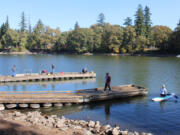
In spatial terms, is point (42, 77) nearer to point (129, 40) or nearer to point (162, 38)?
point (162, 38)

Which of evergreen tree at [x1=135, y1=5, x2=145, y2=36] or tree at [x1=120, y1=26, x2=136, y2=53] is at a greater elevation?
evergreen tree at [x1=135, y1=5, x2=145, y2=36]

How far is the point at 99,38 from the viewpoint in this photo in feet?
392

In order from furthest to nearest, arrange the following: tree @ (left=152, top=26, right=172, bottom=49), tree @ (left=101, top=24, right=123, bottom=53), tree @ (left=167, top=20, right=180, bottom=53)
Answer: tree @ (left=101, top=24, right=123, bottom=53)
tree @ (left=152, top=26, right=172, bottom=49)
tree @ (left=167, top=20, right=180, bottom=53)

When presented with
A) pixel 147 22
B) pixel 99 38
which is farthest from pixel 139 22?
pixel 99 38

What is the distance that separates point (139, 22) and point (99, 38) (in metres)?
23.0

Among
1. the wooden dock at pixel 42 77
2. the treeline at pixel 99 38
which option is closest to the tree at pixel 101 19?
the treeline at pixel 99 38

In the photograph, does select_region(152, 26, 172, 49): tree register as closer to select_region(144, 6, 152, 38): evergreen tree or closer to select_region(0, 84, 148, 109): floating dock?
select_region(144, 6, 152, 38): evergreen tree

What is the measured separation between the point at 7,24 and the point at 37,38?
69.9 feet

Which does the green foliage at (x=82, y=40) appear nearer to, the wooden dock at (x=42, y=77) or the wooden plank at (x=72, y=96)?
the wooden dock at (x=42, y=77)

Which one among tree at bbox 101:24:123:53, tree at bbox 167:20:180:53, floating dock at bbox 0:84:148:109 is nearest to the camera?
floating dock at bbox 0:84:148:109

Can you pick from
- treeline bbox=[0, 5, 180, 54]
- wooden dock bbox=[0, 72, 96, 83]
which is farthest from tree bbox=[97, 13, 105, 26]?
wooden dock bbox=[0, 72, 96, 83]

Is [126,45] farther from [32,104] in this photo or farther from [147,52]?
[32,104]

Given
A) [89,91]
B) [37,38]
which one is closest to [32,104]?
[89,91]

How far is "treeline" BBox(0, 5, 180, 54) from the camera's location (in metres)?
102
